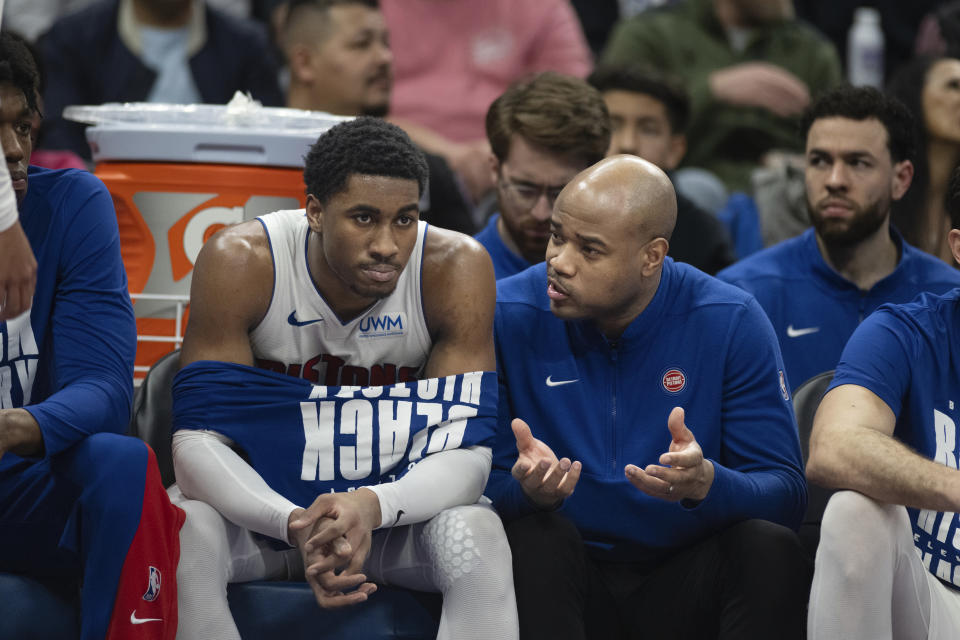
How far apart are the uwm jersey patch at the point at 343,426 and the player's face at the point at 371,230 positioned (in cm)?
24

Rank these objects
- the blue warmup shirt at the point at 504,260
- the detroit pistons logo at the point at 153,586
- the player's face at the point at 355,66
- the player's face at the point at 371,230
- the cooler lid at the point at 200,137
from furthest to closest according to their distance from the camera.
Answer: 1. the player's face at the point at 355,66
2. the blue warmup shirt at the point at 504,260
3. the cooler lid at the point at 200,137
4. the player's face at the point at 371,230
5. the detroit pistons logo at the point at 153,586

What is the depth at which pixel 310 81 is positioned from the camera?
4.93 metres

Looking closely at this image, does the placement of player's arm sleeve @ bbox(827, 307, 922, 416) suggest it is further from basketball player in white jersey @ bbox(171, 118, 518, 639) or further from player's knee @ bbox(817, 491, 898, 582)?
basketball player in white jersey @ bbox(171, 118, 518, 639)

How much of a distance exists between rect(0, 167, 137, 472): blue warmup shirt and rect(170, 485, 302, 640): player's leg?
0.91 feet

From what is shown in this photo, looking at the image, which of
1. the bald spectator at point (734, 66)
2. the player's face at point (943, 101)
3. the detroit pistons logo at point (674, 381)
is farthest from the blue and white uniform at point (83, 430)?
the bald spectator at point (734, 66)

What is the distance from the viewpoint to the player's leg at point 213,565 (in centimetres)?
242

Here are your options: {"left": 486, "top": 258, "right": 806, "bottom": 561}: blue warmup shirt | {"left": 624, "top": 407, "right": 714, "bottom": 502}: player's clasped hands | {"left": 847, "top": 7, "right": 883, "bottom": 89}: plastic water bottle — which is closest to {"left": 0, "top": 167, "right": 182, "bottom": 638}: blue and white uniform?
{"left": 486, "top": 258, "right": 806, "bottom": 561}: blue warmup shirt

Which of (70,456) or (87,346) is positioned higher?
(87,346)

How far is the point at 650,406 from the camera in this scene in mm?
2826

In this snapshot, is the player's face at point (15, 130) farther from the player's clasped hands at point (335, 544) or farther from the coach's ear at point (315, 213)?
the player's clasped hands at point (335, 544)

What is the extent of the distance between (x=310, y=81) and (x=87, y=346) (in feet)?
8.26

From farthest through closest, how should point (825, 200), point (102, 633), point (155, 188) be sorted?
point (825, 200) → point (155, 188) → point (102, 633)

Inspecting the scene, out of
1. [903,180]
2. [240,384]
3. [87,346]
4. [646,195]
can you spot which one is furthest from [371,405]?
[903,180]

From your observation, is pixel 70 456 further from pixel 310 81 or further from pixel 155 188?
pixel 310 81
